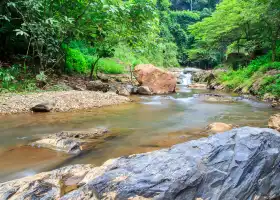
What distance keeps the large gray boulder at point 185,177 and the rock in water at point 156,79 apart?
976 cm

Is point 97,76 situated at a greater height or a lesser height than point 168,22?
lesser

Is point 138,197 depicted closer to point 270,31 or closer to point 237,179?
point 237,179

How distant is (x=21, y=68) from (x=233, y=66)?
1427cm

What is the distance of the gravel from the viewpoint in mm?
6289

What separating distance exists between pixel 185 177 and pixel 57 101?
570cm

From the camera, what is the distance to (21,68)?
369 inches

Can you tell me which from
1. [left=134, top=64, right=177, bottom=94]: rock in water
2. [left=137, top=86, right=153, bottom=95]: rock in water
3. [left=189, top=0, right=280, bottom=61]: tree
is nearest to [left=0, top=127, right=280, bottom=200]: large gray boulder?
[left=137, top=86, right=153, bottom=95]: rock in water

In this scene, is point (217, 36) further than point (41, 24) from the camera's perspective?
Yes

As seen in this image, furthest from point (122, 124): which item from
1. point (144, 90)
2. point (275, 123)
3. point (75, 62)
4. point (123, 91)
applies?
point (75, 62)

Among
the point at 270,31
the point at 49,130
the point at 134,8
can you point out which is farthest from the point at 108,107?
the point at 270,31

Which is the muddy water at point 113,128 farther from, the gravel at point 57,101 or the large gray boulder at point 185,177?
the large gray boulder at point 185,177

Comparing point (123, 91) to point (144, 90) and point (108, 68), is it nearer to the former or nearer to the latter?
point (144, 90)

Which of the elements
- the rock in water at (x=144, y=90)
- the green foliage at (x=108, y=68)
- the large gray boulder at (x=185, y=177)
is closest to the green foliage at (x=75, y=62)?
the green foliage at (x=108, y=68)

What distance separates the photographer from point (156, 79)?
1254 centimetres
